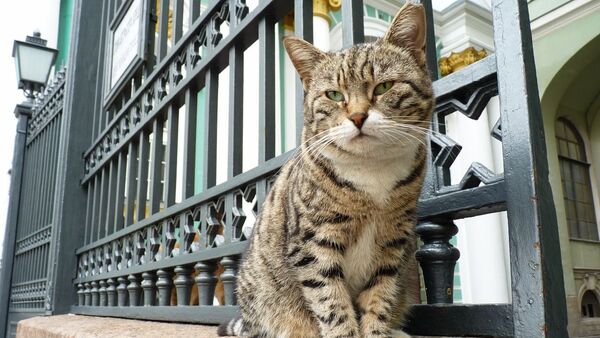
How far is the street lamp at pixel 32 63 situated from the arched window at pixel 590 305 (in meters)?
6.57

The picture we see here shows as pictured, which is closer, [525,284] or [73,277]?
[525,284]

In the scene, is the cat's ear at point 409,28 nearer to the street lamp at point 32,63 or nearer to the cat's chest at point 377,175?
the cat's chest at point 377,175

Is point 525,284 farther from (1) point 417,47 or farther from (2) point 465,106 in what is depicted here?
(1) point 417,47

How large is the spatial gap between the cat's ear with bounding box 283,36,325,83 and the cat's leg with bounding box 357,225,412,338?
0.35 m

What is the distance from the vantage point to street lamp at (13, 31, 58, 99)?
4180 millimetres

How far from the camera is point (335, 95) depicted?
0.84m

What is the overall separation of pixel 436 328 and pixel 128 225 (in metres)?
1.57

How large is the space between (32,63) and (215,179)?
3.60 m

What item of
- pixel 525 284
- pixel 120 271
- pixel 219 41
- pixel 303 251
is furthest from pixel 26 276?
pixel 525 284

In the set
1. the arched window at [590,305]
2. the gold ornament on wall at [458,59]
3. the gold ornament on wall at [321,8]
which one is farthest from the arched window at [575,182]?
the gold ornament on wall at [321,8]

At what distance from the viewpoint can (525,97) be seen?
0.64 m

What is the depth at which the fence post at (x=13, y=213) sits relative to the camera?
4.26 metres

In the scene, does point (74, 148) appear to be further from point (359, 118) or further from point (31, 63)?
→ point (359, 118)

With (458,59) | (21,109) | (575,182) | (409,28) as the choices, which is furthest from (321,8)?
(575,182)
